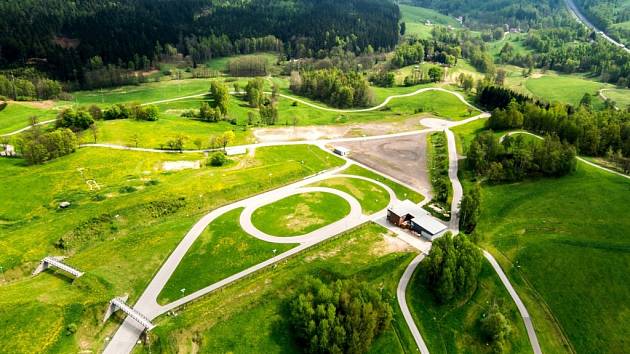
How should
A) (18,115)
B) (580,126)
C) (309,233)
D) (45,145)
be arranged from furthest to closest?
(18,115) → (580,126) → (45,145) → (309,233)

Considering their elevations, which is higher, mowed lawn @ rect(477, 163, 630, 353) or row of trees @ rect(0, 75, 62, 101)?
row of trees @ rect(0, 75, 62, 101)

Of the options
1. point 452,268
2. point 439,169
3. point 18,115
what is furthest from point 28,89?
point 452,268

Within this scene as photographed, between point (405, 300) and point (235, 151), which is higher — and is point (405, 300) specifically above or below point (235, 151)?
below

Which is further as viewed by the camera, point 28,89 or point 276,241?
point 28,89

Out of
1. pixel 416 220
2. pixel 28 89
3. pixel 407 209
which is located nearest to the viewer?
pixel 416 220

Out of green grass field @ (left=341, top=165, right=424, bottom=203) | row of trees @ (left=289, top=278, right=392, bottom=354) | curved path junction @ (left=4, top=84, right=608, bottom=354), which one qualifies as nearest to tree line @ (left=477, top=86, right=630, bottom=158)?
curved path junction @ (left=4, top=84, right=608, bottom=354)

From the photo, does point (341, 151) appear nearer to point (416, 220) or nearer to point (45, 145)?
point (416, 220)

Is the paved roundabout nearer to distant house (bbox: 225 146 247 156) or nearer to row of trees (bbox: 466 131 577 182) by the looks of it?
distant house (bbox: 225 146 247 156)

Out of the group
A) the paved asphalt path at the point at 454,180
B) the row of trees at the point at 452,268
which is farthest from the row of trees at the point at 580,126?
the row of trees at the point at 452,268
